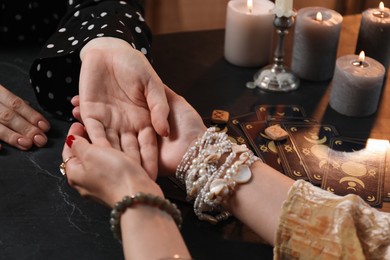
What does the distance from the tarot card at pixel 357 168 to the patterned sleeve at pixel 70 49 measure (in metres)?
0.40

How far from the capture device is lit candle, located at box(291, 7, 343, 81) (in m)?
1.23

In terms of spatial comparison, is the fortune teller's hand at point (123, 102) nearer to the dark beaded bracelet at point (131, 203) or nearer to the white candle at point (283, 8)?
the dark beaded bracelet at point (131, 203)

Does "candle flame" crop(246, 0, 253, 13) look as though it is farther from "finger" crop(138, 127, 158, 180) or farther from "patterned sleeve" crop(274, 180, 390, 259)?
"patterned sleeve" crop(274, 180, 390, 259)

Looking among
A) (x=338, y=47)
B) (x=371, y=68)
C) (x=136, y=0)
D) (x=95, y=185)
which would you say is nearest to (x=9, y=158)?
(x=95, y=185)

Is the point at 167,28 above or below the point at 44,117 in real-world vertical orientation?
below

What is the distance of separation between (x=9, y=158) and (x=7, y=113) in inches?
3.3

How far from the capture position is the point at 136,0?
1.29 m

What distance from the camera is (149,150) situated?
3.05 feet

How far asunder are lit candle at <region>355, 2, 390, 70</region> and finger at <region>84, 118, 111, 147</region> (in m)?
0.61

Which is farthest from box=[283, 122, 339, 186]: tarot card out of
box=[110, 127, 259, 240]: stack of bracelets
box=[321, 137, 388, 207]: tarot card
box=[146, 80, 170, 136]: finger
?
box=[146, 80, 170, 136]: finger

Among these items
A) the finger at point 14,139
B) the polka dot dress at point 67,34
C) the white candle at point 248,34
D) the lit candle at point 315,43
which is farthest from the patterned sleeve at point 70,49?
the lit candle at point 315,43

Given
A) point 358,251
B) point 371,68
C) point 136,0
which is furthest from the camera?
point 136,0

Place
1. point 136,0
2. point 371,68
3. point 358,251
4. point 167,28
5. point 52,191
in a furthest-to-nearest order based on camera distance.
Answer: point 167,28 < point 136,0 < point 371,68 < point 52,191 < point 358,251

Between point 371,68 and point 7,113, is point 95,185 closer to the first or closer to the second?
point 7,113
